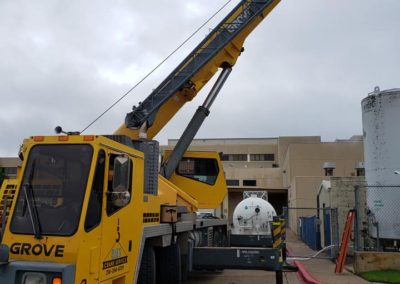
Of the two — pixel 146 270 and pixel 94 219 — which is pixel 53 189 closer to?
pixel 94 219

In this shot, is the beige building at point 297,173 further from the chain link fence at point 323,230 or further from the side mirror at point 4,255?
the side mirror at point 4,255

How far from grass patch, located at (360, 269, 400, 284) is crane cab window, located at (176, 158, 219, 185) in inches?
181

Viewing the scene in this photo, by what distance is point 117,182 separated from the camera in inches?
224

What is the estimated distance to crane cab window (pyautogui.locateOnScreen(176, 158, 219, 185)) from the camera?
40.0ft

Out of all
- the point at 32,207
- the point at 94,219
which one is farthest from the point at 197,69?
the point at 32,207

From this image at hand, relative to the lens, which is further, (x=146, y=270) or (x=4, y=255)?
(x=146, y=270)

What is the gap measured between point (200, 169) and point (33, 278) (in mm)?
7531

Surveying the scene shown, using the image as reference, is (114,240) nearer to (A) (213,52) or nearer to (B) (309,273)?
(A) (213,52)

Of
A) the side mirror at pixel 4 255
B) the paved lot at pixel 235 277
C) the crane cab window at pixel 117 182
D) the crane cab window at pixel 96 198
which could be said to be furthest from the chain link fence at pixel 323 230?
the side mirror at pixel 4 255

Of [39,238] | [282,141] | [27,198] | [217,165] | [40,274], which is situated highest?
[282,141]

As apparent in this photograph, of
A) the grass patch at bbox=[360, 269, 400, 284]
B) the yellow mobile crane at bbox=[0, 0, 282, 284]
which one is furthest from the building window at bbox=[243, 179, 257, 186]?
the yellow mobile crane at bbox=[0, 0, 282, 284]

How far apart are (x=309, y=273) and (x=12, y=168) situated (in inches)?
2568

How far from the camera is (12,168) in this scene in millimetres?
70062

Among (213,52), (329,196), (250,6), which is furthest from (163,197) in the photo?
(329,196)
